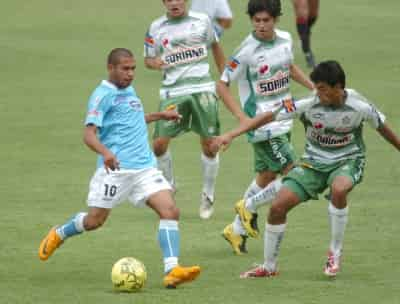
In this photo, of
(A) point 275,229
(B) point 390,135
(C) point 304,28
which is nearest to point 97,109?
(A) point 275,229

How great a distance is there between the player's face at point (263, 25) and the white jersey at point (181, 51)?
5.13 feet

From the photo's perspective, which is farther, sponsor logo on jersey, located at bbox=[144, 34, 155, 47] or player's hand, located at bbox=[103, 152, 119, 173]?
sponsor logo on jersey, located at bbox=[144, 34, 155, 47]

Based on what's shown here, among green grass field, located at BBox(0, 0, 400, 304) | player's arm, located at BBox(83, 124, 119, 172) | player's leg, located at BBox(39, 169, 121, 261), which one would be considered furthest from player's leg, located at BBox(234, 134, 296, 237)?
player's arm, located at BBox(83, 124, 119, 172)

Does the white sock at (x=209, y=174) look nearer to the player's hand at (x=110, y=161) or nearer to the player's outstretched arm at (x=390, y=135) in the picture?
the player's outstretched arm at (x=390, y=135)

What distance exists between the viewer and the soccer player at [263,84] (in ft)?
37.8

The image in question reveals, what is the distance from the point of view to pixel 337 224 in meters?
10.2

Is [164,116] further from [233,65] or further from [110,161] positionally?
[233,65]

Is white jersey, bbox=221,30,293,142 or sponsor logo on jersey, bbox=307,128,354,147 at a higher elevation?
white jersey, bbox=221,30,293,142

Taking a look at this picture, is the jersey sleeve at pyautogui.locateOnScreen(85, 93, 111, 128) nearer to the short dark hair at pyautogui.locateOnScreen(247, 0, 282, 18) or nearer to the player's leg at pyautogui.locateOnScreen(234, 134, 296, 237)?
the player's leg at pyautogui.locateOnScreen(234, 134, 296, 237)

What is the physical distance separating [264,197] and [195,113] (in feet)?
6.68

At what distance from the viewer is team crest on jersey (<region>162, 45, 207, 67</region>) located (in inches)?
517

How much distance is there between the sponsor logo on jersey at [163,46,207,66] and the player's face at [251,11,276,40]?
1575mm

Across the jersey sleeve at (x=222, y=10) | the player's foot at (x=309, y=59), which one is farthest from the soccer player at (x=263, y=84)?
the player's foot at (x=309, y=59)

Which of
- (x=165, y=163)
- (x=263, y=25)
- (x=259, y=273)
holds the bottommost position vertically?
(x=259, y=273)
